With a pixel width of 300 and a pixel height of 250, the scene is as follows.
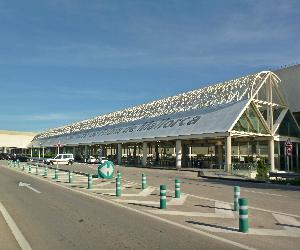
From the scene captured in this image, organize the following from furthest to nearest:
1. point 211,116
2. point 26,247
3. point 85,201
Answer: point 211,116 < point 85,201 < point 26,247

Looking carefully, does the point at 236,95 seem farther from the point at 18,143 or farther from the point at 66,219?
the point at 18,143

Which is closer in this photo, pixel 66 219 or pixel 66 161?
pixel 66 219

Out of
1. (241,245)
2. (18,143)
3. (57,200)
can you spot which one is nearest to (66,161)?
(57,200)

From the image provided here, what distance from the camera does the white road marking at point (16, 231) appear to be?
8578 millimetres

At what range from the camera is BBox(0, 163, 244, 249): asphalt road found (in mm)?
8609

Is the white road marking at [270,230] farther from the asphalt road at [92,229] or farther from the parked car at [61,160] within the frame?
the parked car at [61,160]

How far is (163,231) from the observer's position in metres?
10.1

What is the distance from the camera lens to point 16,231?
10172 mm

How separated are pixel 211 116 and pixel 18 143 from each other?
108747 mm

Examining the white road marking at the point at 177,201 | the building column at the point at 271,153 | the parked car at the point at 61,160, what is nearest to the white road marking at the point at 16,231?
the white road marking at the point at 177,201

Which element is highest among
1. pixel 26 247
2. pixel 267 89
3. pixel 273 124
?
pixel 267 89

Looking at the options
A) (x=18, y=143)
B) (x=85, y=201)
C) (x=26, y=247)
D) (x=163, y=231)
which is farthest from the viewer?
(x=18, y=143)

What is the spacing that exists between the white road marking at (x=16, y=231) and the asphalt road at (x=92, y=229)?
103mm

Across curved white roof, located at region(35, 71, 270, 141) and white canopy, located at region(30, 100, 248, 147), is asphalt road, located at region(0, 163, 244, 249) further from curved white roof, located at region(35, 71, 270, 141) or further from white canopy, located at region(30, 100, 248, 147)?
curved white roof, located at region(35, 71, 270, 141)
